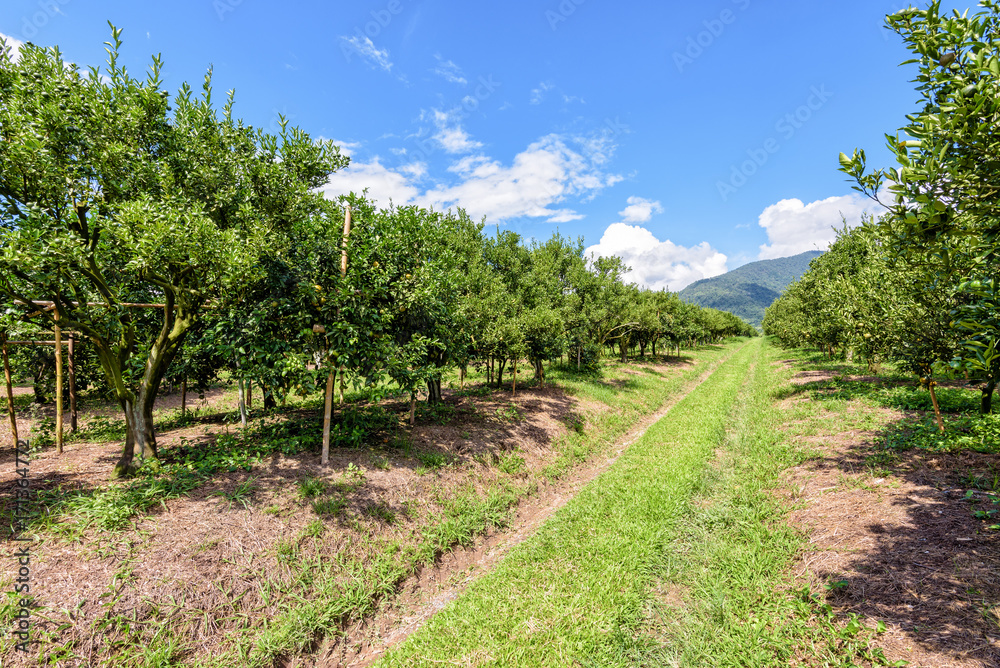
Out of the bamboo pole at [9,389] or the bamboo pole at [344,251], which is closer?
the bamboo pole at [344,251]

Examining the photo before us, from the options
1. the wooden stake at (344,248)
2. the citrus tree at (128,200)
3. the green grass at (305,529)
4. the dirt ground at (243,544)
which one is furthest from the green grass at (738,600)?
the citrus tree at (128,200)

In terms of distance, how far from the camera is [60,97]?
763 centimetres

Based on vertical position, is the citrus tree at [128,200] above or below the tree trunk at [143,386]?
above

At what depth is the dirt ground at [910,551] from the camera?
15.9ft

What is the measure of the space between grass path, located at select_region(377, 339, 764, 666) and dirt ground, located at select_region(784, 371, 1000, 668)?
2.81 meters

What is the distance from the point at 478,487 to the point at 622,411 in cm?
1212

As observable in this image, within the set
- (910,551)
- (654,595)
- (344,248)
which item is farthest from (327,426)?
(910,551)

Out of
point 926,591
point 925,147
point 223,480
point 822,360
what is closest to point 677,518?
point 926,591

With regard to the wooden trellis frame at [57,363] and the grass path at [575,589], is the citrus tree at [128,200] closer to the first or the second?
the wooden trellis frame at [57,363]

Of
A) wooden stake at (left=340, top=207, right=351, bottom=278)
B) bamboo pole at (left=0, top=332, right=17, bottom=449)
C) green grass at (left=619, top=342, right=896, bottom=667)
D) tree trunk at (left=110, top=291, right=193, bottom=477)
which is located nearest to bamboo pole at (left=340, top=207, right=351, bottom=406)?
wooden stake at (left=340, top=207, right=351, bottom=278)

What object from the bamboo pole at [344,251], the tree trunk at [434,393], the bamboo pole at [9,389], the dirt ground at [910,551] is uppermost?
the bamboo pole at [344,251]

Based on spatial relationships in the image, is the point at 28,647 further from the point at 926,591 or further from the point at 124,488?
the point at 926,591

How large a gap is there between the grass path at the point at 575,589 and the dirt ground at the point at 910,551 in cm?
281

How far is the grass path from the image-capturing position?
588 cm
